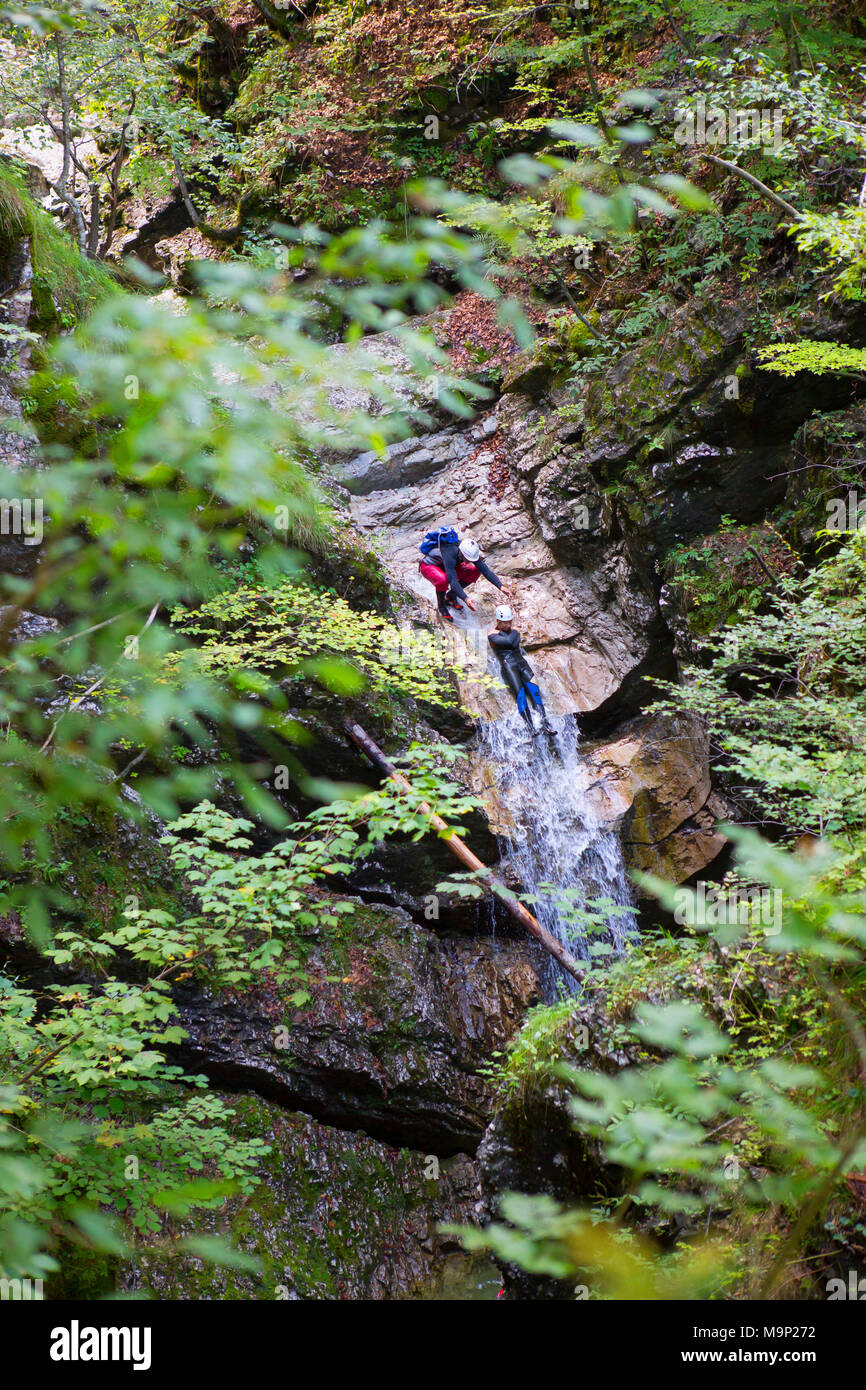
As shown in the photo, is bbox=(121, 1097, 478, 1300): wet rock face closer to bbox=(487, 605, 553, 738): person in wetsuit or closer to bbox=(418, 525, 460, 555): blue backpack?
bbox=(487, 605, 553, 738): person in wetsuit

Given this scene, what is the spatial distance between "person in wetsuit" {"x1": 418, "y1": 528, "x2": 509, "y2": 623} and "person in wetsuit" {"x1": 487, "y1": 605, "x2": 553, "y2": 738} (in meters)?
1.00

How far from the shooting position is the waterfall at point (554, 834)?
31.1 ft

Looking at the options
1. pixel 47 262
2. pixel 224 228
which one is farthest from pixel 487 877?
pixel 224 228

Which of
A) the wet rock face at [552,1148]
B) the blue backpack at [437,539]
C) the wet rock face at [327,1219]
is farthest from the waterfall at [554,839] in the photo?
the wet rock face at [552,1148]

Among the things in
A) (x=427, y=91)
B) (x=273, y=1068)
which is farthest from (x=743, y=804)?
(x=427, y=91)

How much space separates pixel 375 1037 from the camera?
25.9 ft

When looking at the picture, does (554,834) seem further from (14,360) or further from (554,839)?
(14,360)

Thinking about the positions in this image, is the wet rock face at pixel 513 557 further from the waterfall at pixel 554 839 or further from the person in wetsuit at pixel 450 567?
the waterfall at pixel 554 839

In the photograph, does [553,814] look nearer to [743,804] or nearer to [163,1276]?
[743,804]

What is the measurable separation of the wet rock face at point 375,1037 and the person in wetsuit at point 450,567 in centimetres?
489

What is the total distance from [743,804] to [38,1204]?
7.57m

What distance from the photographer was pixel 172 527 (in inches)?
56.9

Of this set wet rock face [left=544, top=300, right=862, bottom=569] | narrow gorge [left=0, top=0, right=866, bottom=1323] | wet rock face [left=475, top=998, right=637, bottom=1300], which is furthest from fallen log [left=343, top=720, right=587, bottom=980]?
wet rock face [left=544, top=300, right=862, bottom=569]

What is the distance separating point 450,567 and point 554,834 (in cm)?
428
